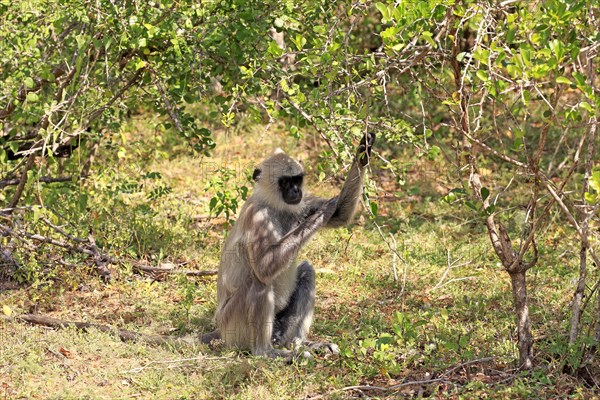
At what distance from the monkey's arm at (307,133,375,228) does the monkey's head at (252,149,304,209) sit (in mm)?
286

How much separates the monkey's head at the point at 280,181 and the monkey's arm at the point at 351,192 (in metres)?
0.29

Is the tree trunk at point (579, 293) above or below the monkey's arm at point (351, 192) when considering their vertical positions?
below

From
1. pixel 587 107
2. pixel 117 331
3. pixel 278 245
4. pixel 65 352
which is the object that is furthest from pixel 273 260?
pixel 587 107

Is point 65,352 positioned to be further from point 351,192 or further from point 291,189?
point 351,192

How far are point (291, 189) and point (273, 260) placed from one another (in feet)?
1.68

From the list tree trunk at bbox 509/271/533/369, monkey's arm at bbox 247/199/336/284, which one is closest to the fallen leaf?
monkey's arm at bbox 247/199/336/284

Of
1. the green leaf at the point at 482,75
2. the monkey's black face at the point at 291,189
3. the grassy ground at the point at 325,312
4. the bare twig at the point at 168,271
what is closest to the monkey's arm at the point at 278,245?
the monkey's black face at the point at 291,189

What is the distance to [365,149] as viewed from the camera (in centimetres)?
524

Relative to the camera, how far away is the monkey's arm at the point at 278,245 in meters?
5.68

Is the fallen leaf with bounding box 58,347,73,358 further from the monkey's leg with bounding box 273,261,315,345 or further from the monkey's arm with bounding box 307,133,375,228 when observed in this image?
the monkey's arm with bounding box 307,133,375,228

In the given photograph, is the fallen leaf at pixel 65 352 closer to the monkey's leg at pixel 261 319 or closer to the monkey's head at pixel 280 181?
the monkey's leg at pixel 261 319

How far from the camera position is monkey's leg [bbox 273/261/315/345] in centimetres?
600

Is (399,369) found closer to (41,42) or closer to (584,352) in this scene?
(584,352)

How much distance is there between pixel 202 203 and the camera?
29.1ft
